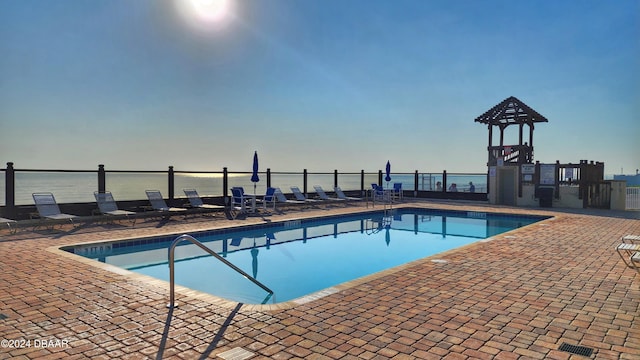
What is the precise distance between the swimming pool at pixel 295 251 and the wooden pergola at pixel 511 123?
14.5 feet

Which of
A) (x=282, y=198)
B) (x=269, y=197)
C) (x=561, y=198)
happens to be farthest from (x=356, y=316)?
(x=561, y=198)

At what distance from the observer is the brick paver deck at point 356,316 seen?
2.70 m

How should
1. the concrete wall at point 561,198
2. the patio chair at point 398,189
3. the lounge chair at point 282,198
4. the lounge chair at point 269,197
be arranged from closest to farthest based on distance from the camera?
1. the lounge chair at point 269,197
2. the lounge chair at point 282,198
3. the concrete wall at point 561,198
4. the patio chair at point 398,189

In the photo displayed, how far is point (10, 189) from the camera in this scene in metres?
8.73

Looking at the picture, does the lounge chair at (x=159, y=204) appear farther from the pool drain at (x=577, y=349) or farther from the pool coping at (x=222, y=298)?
the pool drain at (x=577, y=349)

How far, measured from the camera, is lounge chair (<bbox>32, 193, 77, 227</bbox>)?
8.41 m

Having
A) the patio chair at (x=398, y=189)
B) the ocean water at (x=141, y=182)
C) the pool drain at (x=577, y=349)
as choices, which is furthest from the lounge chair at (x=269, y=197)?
the pool drain at (x=577, y=349)

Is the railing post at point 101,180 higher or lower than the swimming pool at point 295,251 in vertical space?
higher

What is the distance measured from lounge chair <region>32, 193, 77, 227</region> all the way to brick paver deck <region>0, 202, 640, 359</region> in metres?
3.18

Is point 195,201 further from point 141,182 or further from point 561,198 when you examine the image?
point 561,198

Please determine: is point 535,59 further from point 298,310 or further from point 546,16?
point 298,310

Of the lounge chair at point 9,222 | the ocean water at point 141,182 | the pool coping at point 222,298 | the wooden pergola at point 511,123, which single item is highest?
the wooden pergola at point 511,123

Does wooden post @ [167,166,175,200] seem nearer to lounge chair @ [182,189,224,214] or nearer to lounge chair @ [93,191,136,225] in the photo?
lounge chair @ [182,189,224,214]

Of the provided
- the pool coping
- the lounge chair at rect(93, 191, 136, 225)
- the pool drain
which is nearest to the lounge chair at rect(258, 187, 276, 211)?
the pool coping
